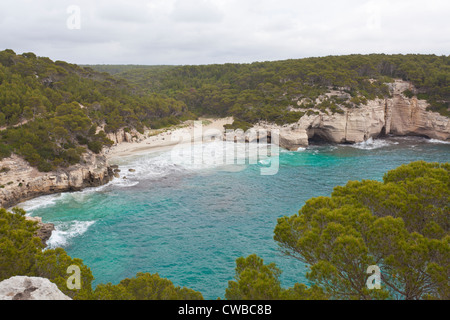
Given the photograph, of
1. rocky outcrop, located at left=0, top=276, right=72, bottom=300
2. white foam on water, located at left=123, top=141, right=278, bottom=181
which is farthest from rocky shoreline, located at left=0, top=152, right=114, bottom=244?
rocky outcrop, located at left=0, top=276, right=72, bottom=300

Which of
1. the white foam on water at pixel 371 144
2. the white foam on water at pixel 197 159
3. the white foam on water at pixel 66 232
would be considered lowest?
the white foam on water at pixel 66 232

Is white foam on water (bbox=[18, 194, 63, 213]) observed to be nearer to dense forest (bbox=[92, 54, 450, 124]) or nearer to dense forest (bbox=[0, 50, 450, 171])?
dense forest (bbox=[0, 50, 450, 171])

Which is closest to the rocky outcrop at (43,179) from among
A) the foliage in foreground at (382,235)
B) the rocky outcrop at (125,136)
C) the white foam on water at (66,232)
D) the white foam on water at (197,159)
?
the white foam on water at (197,159)

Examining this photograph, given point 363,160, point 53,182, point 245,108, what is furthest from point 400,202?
point 245,108

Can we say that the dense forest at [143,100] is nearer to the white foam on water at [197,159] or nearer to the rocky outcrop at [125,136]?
the rocky outcrop at [125,136]

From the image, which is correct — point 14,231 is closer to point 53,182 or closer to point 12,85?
point 53,182
